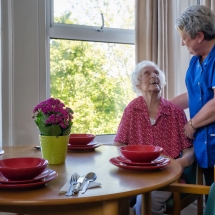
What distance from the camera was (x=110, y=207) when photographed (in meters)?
0.94

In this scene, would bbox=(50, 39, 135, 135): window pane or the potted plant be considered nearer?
the potted plant

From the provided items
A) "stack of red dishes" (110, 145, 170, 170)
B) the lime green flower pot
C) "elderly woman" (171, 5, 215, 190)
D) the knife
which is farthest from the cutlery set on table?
"elderly woman" (171, 5, 215, 190)

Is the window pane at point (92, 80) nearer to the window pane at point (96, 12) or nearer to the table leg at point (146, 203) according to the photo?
the window pane at point (96, 12)

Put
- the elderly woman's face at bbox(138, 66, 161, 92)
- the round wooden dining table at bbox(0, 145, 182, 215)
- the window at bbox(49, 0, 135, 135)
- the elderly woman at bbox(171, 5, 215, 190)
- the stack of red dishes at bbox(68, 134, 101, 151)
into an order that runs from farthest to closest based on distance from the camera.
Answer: the window at bbox(49, 0, 135, 135) < the elderly woman's face at bbox(138, 66, 161, 92) < the elderly woman at bbox(171, 5, 215, 190) < the stack of red dishes at bbox(68, 134, 101, 151) < the round wooden dining table at bbox(0, 145, 182, 215)

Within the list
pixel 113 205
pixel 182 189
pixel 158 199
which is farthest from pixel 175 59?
pixel 113 205

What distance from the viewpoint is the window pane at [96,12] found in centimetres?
257

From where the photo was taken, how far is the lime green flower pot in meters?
1.32

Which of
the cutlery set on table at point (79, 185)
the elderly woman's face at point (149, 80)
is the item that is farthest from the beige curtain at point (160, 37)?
the cutlery set on table at point (79, 185)

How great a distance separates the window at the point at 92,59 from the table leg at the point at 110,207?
67.3 inches

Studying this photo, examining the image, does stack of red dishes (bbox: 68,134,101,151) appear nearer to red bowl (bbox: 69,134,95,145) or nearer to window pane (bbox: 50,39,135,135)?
red bowl (bbox: 69,134,95,145)

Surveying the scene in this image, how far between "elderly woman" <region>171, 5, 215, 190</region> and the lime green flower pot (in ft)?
2.79

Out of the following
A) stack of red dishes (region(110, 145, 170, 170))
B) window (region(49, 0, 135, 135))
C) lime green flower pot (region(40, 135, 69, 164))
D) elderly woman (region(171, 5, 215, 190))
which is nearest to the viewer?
stack of red dishes (region(110, 145, 170, 170))

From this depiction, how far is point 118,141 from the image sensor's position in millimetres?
2064

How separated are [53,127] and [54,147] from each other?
0.29 ft
